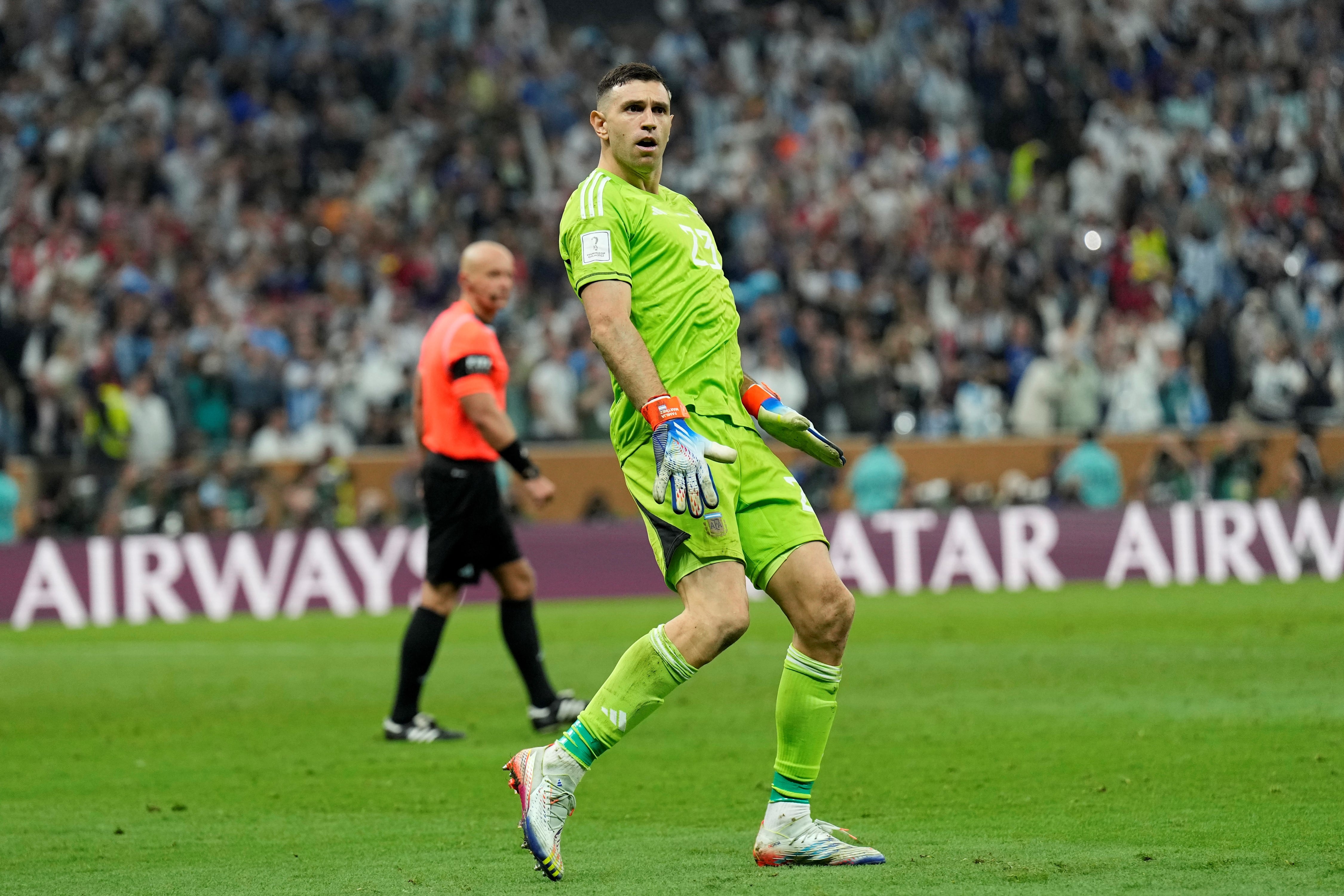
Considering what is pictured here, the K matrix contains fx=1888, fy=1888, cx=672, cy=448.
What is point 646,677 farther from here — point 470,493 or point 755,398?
point 470,493

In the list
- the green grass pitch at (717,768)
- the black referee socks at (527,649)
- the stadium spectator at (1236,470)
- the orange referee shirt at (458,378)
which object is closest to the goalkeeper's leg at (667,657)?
the green grass pitch at (717,768)

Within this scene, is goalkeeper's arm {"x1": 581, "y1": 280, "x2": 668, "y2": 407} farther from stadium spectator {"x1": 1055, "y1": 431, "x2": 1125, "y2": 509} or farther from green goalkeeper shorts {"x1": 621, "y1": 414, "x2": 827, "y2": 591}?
stadium spectator {"x1": 1055, "y1": 431, "x2": 1125, "y2": 509}

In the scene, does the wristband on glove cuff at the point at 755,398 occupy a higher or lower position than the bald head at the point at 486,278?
lower

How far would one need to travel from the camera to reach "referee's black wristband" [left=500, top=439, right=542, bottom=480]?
9414 millimetres

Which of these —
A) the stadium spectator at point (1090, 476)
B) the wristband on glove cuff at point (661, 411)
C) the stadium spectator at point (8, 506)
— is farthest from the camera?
the stadium spectator at point (1090, 476)

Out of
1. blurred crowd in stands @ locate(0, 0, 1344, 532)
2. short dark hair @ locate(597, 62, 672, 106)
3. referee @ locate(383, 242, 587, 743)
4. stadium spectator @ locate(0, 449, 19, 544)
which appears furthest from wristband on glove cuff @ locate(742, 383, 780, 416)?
stadium spectator @ locate(0, 449, 19, 544)

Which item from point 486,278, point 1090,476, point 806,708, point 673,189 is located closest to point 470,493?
point 486,278

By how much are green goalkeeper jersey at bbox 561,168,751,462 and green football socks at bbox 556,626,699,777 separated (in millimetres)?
669

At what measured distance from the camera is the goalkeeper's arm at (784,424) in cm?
616

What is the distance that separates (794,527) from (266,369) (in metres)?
14.9

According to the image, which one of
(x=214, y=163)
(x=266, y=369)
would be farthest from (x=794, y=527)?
(x=214, y=163)

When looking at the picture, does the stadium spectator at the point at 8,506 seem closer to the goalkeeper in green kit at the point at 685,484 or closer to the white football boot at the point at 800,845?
the goalkeeper in green kit at the point at 685,484

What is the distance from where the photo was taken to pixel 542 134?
25672 mm

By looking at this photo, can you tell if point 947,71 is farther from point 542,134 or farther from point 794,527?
point 794,527
